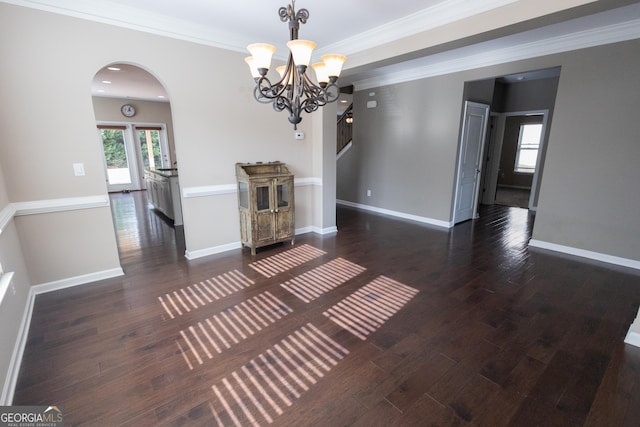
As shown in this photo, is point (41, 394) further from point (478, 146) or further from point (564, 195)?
point (478, 146)

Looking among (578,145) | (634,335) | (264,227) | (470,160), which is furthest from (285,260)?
(578,145)

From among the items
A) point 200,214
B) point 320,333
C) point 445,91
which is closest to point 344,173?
point 445,91

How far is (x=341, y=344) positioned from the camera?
2.26 m

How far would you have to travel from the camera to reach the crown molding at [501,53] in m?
3.43

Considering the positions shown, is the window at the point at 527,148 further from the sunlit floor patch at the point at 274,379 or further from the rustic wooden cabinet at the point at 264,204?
the sunlit floor patch at the point at 274,379

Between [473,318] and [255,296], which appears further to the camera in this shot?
[255,296]

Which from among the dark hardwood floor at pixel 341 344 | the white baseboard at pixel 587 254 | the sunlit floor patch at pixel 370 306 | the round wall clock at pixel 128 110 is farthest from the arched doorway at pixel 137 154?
the white baseboard at pixel 587 254

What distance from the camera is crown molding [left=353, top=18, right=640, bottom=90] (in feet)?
11.2

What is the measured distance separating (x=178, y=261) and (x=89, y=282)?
0.92 m

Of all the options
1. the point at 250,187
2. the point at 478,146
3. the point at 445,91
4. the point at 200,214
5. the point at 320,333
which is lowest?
the point at 320,333

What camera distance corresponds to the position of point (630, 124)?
11.4 ft

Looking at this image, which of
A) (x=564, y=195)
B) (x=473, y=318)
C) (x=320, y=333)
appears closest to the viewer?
(x=320, y=333)

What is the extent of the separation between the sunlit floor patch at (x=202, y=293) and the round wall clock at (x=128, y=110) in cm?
793

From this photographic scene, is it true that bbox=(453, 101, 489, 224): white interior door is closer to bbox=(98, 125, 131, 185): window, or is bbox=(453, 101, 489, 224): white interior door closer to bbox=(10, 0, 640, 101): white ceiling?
bbox=(10, 0, 640, 101): white ceiling
